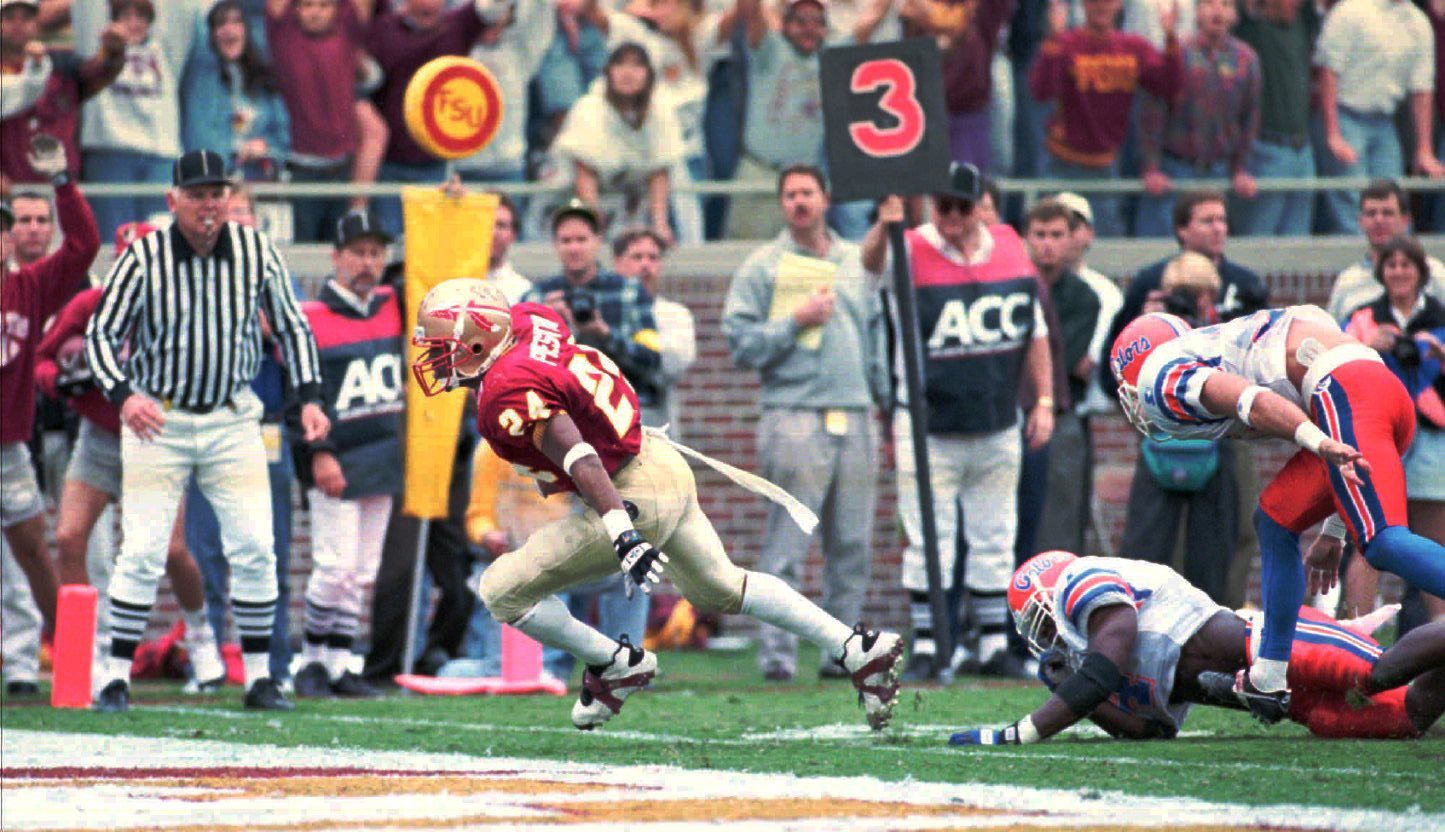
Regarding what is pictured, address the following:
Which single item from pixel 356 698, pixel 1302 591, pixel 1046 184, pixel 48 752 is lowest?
pixel 356 698

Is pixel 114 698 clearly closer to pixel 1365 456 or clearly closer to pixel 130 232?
pixel 130 232

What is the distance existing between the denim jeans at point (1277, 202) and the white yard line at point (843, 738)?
6542mm

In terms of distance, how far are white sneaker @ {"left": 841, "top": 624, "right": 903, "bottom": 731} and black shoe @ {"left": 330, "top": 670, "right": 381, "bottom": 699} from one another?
3.32 m

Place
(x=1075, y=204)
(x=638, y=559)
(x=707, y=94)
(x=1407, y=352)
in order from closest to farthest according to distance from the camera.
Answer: (x=638, y=559), (x=1407, y=352), (x=1075, y=204), (x=707, y=94)

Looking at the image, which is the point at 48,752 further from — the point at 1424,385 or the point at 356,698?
the point at 1424,385

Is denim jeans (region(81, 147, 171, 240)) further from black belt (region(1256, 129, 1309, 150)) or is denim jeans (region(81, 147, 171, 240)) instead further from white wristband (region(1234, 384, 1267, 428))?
white wristband (region(1234, 384, 1267, 428))

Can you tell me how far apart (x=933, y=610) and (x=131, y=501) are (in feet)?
11.3

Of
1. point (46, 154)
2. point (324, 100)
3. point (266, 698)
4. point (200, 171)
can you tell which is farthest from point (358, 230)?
point (266, 698)

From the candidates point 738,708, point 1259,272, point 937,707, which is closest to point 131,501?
point 738,708

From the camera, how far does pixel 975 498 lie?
10188mm

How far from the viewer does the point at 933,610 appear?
9680 mm

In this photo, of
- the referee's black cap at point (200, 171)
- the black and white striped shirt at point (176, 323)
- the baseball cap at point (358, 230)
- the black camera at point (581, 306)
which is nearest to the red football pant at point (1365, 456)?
the black camera at point (581, 306)

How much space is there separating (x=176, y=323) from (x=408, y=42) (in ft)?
12.6

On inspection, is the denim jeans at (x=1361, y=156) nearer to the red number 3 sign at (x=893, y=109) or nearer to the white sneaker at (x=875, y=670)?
the red number 3 sign at (x=893, y=109)
